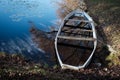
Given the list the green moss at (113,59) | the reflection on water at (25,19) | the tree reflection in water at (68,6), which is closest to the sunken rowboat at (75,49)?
the green moss at (113,59)

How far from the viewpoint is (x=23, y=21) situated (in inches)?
732

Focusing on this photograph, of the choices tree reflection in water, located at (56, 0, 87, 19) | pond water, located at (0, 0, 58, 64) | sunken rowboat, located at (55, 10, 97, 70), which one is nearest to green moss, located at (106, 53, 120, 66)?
sunken rowboat, located at (55, 10, 97, 70)

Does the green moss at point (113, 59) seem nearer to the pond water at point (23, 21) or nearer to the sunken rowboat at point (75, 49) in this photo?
the sunken rowboat at point (75, 49)

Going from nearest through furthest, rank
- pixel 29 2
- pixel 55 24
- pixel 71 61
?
pixel 71 61 → pixel 55 24 → pixel 29 2

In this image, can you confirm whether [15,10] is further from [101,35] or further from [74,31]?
[101,35]

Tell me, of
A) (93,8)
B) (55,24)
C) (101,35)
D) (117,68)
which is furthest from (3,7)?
(117,68)

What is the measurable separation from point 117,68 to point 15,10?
1213 centimetres

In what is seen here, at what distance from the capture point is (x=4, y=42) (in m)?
14.9

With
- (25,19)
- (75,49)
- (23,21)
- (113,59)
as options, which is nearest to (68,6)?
(25,19)

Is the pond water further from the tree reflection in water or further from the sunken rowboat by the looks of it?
the sunken rowboat

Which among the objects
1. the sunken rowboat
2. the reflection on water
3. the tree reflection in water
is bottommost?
the tree reflection in water

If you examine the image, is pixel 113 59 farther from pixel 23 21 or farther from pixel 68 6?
pixel 68 6

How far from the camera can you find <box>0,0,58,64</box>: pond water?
14021mm

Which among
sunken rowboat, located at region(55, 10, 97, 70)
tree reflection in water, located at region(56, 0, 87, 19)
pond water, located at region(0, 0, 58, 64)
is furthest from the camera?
tree reflection in water, located at region(56, 0, 87, 19)
